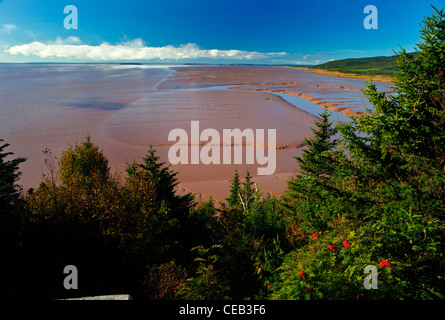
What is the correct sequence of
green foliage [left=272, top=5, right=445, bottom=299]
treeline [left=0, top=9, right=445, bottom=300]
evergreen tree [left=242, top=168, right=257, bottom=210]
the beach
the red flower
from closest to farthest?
the red flower, green foliage [left=272, top=5, right=445, bottom=299], treeline [left=0, top=9, right=445, bottom=300], evergreen tree [left=242, top=168, right=257, bottom=210], the beach

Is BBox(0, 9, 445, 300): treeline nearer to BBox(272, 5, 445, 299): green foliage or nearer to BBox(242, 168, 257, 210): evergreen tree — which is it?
BBox(272, 5, 445, 299): green foliage

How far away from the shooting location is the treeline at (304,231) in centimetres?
492

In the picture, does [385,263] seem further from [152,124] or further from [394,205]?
[152,124]

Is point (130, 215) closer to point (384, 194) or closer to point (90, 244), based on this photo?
point (90, 244)

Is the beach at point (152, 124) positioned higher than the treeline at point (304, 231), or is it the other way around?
the beach at point (152, 124)

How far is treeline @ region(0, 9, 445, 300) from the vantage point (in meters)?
4.92

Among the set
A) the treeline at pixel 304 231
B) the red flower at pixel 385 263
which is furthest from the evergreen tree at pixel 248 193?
the red flower at pixel 385 263

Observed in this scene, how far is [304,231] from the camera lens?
31.6ft

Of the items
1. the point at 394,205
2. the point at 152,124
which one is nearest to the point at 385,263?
the point at 394,205

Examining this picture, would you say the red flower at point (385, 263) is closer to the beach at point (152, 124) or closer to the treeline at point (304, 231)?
the treeline at point (304, 231)

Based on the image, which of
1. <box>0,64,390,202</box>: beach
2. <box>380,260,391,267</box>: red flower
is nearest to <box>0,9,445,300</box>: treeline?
<box>380,260,391,267</box>: red flower

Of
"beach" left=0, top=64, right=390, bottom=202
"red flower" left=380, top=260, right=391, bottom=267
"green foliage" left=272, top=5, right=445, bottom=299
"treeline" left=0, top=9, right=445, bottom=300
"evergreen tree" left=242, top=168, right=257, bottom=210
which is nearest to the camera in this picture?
"red flower" left=380, top=260, right=391, bottom=267

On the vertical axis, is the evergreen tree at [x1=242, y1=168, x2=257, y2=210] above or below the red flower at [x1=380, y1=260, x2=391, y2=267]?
below
